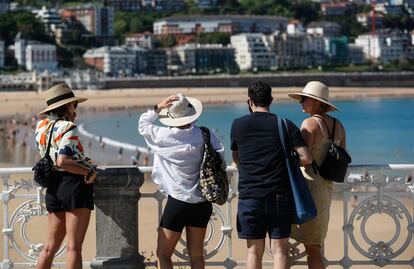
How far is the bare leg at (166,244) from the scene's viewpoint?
575 centimetres

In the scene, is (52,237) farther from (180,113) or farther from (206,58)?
(206,58)

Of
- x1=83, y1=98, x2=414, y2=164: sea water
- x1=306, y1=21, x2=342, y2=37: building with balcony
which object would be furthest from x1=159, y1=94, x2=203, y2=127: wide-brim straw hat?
x1=306, y1=21, x2=342, y2=37: building with balcony

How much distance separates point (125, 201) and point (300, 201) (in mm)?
1122

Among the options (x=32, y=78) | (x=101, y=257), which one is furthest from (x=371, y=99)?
(x=101, y=257)

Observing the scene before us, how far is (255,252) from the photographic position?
5.66m

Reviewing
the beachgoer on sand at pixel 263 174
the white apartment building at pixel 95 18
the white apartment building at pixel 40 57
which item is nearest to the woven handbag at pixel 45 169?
the beachgoer on sand at pixel 263 174

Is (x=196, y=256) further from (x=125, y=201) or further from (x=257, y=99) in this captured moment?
(x=257, y=99)

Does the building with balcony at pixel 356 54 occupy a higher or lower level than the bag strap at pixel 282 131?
lower

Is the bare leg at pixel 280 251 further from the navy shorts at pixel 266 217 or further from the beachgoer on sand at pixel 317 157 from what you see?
the beachgoer on sand at pixel 317 157

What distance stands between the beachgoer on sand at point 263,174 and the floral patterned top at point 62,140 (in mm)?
879

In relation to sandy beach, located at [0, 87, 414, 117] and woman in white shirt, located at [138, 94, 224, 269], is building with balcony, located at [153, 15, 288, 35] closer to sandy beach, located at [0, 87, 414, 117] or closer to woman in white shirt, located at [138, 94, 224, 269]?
sandy beach, located at [0, 87, 414, 117]

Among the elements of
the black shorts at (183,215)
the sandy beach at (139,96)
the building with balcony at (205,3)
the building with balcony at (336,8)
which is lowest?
the sandy beach at (139,96)

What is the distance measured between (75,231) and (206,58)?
399 feet

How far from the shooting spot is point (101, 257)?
20.2 feet
